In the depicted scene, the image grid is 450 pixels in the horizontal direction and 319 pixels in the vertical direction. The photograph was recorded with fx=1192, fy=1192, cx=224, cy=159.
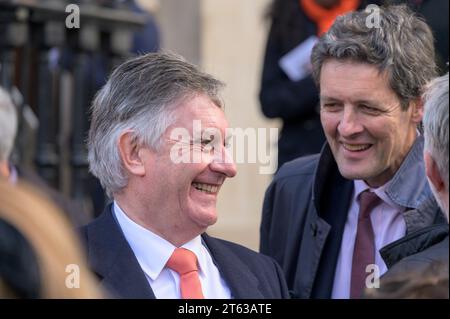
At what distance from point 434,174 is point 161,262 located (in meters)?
0.99

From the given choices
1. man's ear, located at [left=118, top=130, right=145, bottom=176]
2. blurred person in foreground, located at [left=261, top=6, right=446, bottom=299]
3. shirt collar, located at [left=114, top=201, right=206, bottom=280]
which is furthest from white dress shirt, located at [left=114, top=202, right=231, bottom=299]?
blurred person in foreground, located at [left=261, top=6, right=446, bottom=299]

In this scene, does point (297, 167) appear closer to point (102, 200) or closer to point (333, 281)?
point (333, 281)

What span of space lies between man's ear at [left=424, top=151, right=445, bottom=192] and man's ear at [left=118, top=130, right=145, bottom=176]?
1.07 m

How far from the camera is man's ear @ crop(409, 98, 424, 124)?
13.8 ft

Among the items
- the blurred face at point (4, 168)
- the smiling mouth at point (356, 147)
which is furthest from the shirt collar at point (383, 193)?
the blurred face at point (4, 168)

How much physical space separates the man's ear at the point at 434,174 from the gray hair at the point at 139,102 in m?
1.00

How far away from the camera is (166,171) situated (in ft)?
11.9

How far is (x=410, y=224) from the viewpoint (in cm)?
404

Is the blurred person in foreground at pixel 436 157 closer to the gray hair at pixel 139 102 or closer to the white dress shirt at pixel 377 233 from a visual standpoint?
the gray hair at pixel 139 102

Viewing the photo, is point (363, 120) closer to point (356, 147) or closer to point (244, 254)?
point (356, 147)

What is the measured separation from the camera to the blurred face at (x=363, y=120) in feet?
13.5

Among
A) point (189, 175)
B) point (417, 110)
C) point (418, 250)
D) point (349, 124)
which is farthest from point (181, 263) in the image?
point (417, 110)

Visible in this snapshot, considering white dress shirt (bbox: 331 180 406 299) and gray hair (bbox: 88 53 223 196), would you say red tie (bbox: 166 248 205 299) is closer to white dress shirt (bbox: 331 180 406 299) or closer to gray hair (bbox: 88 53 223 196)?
gray hair (bbox: 88 53 223 196)
